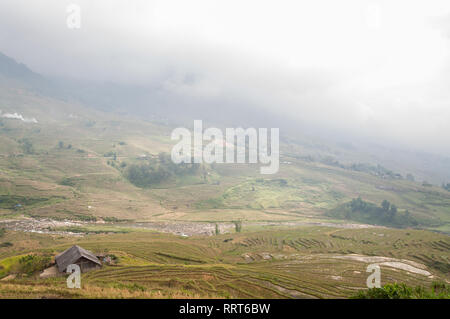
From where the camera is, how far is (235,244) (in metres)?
74.1

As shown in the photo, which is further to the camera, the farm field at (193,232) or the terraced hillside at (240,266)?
the farm field at (193,232)

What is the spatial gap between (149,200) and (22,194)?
5552cm

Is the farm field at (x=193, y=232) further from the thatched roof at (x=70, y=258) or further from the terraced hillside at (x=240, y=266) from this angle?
the thatched roof at (x=70, y=258)

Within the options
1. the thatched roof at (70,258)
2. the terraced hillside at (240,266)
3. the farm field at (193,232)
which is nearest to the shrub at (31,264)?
the farm field at (193,232)

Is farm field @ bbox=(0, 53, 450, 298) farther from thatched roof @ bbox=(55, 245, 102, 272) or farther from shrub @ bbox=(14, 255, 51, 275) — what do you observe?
thatched roof @ bbox=(55, 245, 102, 272)

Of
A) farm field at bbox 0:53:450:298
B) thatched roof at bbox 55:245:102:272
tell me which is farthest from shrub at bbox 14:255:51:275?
thatched roof at bbox 55:245:102:272

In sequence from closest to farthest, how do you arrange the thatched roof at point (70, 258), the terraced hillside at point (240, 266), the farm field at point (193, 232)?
1. the terraced hillside at point (240, 266)
2. the farm field at point (193, 232)
3. the thatched roof at point (70, 258)

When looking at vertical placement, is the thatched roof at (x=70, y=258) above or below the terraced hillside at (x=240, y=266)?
above

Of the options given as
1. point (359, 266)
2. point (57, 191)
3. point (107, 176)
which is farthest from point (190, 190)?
point (359, 266)

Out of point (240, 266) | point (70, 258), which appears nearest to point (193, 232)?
point (240, 266)

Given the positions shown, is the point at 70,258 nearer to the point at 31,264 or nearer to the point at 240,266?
the point at 31,264
